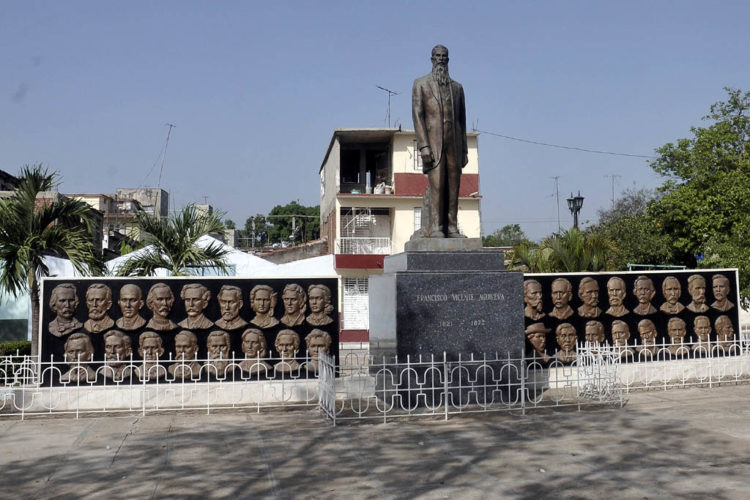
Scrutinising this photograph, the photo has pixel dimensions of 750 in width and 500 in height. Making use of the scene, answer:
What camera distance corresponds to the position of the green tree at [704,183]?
2778 cm

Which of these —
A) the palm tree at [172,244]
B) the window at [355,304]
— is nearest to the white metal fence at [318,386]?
the palm tree at [172,244]

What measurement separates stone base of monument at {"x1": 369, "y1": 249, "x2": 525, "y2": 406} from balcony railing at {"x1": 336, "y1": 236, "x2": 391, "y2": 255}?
19.7 meters

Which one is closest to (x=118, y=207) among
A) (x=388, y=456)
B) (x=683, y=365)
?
(x=683, y=365)

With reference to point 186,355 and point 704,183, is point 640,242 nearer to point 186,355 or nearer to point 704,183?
point 704,183

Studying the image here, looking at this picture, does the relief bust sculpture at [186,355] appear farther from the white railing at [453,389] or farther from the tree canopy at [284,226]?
the tree canopy at [284,226]

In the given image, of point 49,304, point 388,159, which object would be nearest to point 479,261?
point 49,304

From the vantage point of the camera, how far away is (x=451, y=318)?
32.7ft

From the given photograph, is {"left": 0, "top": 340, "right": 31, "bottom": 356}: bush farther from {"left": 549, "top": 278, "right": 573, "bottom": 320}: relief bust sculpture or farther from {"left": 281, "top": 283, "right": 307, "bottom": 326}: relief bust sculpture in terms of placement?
{"left": 549, "top": 278, "right": 573, "bottom": 320}: relief bust sculpture

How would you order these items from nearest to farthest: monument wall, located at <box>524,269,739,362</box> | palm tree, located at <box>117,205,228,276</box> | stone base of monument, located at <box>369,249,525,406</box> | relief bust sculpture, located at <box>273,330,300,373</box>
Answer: stone base of monument, located at <box>369,249,525,406</box> → relief bust sculpture, located at <box>273,330,300,373</box> → monument wall, located at <box>524,269,739,362</box> → palm tree, located at <box>117,205,228,276</box>

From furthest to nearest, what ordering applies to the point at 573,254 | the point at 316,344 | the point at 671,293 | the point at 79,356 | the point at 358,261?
1. the point at 358,261
2. the point at 573,254
3. the point at 671,293
4. the point at 316,344
5. the point at 79,356

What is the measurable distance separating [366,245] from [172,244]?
17.1m

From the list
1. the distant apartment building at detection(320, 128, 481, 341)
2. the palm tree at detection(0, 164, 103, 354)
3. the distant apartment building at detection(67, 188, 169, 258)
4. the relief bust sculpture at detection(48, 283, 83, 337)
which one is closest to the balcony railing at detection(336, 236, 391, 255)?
the distant apartment building at detection(320, 128, 481, 341)

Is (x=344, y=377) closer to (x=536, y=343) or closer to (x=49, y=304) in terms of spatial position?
(x=536, y=343)

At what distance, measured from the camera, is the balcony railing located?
1191 inches
